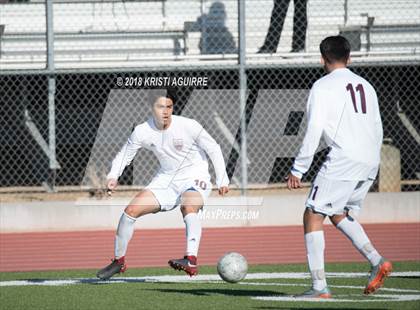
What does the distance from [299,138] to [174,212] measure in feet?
9.37

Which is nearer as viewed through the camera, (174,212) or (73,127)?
(174,212)

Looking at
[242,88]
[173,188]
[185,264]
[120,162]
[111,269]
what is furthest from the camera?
[242,88]

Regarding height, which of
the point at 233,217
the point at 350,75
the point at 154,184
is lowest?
the point at 233,217

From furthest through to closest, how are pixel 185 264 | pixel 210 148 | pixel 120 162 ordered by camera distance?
pixel 210 148 → pixel 120 162 → pixel 185 264

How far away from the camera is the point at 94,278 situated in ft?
33.4

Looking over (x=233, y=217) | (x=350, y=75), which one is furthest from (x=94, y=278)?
(x=233, y=217)

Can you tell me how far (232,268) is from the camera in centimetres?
875

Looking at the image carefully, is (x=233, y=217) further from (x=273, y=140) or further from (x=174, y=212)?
(x=273, y=140)

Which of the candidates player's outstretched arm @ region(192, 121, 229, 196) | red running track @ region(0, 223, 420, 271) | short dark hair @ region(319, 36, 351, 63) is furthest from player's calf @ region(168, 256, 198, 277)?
short dark hair @ region(319, 36, 351, 63)

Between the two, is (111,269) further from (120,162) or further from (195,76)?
(195,76)

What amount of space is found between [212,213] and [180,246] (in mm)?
1990

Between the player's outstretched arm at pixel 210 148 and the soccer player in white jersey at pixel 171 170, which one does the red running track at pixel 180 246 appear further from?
the player's outstretched arm at pixel 210 148

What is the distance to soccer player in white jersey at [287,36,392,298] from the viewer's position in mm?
7652

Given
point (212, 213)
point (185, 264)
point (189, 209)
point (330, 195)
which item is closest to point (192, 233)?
point (189, 209)
